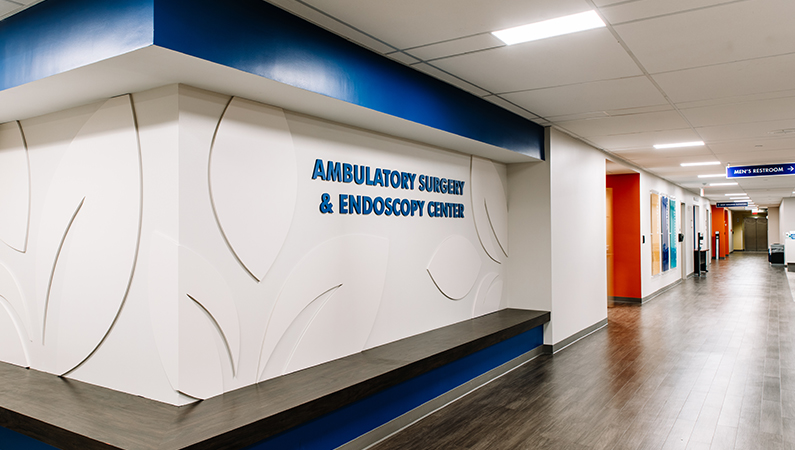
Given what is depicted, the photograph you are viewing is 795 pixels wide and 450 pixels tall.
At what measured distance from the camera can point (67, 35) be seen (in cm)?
260

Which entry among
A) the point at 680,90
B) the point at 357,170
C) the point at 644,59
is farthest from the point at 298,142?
the point at 680,90

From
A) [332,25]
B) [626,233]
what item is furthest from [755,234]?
[332,25]

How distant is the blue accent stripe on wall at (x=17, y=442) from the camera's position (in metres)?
2.71

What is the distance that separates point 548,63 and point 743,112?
2882 millimetres

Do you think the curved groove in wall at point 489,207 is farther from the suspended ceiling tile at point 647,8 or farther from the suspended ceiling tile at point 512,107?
the suspended ceiling tile at point 647,8

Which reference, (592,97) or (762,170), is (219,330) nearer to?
(592,97)

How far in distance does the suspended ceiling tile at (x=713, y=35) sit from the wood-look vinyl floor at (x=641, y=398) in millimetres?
2702

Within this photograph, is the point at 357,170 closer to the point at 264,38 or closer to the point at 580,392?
the point at 264,38

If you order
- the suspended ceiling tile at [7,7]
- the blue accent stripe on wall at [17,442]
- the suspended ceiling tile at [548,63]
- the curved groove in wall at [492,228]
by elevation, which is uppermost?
the suspended ceiling tile at [548,63]

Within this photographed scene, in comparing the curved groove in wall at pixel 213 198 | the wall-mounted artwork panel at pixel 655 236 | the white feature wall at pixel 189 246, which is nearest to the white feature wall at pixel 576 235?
the white feature wall at pixel 189 246

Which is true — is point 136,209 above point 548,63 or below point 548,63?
below

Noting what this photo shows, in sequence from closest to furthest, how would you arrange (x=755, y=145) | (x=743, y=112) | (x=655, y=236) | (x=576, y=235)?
(x=743, y=112)
(x=576, y=235)
(x=755, y=145)
(x=655, y=236)

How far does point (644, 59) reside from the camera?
12.3 ft

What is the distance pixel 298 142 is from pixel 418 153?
147cm
